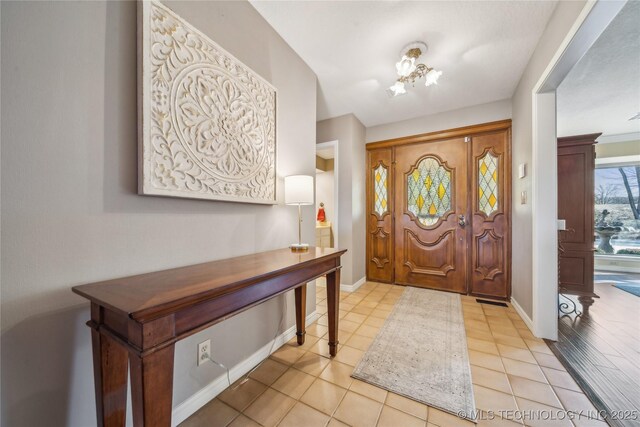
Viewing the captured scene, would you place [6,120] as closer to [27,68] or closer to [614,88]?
[27,68]

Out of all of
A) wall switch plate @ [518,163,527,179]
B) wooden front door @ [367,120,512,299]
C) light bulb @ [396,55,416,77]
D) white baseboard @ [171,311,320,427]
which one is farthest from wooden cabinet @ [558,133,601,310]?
white baseboard @ [171,311,320,427]

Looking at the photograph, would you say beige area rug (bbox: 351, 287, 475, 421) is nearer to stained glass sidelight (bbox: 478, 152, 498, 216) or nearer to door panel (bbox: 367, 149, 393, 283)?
door panel (bbox: 367, 149, 393, 283)

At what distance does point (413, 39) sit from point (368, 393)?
254 cm

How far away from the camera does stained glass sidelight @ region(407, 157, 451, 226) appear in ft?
10.4

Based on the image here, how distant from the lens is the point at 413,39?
1.86m

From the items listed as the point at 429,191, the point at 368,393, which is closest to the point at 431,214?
the point at 429,191

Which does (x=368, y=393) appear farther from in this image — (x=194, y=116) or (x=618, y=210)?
(x=618, y=210)

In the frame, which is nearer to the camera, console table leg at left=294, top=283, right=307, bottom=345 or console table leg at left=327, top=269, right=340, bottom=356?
console table leg at left=327, top=269, right=340, bottom=356

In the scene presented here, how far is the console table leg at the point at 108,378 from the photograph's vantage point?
84 centimetres

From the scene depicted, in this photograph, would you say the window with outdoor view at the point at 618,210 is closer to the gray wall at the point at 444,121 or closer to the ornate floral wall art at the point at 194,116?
the gray wall at the point at 444,121

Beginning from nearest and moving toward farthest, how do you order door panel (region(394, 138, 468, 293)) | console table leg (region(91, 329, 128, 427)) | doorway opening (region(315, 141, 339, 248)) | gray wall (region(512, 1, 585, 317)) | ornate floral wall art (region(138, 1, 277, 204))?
console table leg (region(91, 329, 128, 427)) < ornate floral wall art (region(138, 1, 277, 204)) < gray wall (region(512, 1, 585, 317)) < door panel (region(394, 138, 468, 293)) < doorway opening (region(315, 141, 339, 248))

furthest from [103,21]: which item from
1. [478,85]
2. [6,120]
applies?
[478,85]

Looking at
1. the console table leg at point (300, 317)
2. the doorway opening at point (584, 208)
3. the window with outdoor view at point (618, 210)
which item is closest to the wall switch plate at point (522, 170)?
the doorway opening at point (584, 208)

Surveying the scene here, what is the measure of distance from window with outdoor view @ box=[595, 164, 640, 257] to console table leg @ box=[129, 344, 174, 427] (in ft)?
21.0
